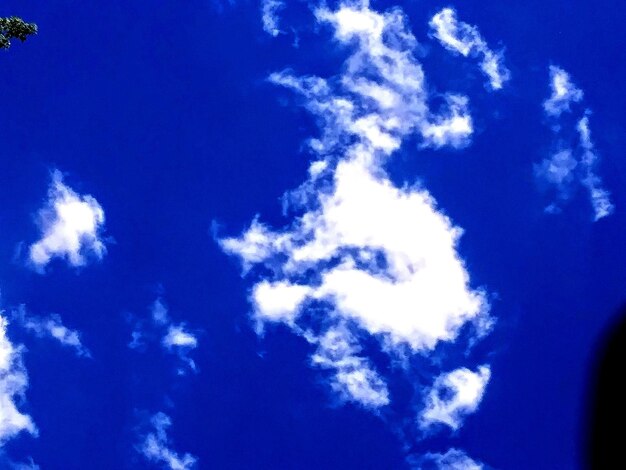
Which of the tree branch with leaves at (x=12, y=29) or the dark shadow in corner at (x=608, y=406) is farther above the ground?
the tree branch with leaves at (x=12, y=29)

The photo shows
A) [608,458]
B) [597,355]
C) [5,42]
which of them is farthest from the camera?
[5,42]

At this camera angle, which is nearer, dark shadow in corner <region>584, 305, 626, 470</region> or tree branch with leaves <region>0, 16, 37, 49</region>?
dark shadow in corner <region>584, 305, 626, 470</region>

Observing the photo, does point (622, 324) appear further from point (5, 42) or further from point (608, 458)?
point (5, 42)

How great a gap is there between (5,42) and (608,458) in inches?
1551

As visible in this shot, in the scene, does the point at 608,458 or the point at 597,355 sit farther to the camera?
the point at 597,355

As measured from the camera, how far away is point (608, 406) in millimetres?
14195

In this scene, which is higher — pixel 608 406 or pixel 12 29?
pixel 12 29

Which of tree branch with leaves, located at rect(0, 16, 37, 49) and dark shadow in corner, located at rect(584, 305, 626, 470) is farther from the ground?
tree branch with leaves, located at rect(0, 16, 37, 49)

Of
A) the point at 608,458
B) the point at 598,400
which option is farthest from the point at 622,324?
the point at 608,458

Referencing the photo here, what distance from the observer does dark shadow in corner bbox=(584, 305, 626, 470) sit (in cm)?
1394

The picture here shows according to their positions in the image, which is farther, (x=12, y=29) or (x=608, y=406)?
(x=12, y=29)

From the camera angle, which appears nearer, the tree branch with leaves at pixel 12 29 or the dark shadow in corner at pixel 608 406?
the dark shadow in corner at pixel 608 406

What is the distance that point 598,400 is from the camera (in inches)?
571

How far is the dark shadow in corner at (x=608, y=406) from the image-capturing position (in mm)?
13938
